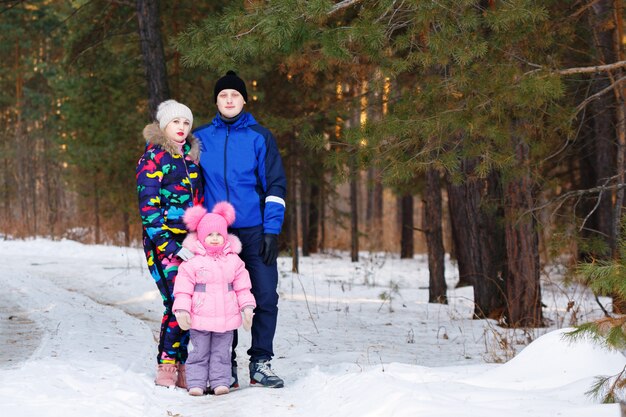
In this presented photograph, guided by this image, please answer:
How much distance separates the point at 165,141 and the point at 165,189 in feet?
1.16

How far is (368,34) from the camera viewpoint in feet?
19.8

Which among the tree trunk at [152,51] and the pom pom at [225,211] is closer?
the pom pom at [225,211]

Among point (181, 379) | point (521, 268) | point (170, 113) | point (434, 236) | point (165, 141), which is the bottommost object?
point (181, 379)

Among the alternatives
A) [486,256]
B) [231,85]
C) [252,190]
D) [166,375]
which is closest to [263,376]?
[166,375]

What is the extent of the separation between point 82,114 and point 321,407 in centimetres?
1589

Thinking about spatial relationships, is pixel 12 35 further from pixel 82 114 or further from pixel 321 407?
pixel 321 407

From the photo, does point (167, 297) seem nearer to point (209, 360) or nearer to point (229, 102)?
point (209, 360)

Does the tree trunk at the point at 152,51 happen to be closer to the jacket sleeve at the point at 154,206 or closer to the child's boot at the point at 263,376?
the jacket sleeve at the point at 154,206

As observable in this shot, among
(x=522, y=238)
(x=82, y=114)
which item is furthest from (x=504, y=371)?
(x=82, y=114)

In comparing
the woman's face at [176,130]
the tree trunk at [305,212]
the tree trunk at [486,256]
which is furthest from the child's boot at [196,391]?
the tree trunk at [305,212]

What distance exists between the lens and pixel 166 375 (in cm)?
523

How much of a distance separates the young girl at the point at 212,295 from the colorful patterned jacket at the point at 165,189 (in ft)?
0.61

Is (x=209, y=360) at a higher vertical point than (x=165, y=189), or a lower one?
lower

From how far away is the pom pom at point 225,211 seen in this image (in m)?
5.12
